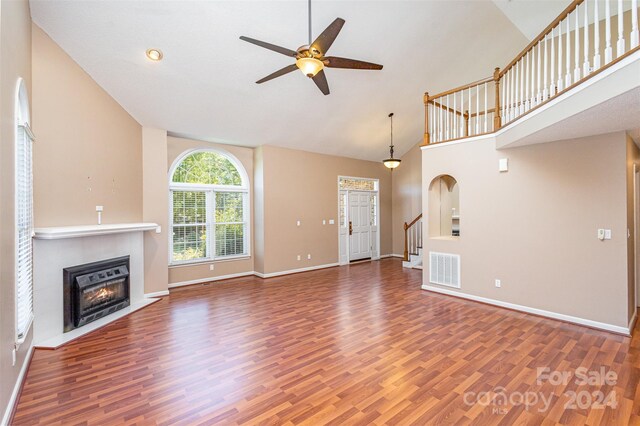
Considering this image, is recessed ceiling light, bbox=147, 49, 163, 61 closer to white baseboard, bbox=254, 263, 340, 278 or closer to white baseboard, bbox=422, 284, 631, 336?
white baseboard, bbox=254, 263, 340, 278

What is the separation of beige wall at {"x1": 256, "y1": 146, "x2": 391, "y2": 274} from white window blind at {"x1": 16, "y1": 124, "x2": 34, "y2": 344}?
3918 millimetres

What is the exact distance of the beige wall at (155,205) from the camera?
17.3 ft

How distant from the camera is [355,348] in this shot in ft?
10.6

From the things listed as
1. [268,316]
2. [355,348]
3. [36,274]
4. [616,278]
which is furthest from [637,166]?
[36,274]

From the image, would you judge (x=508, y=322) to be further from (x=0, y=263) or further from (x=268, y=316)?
(x=0, y=263)

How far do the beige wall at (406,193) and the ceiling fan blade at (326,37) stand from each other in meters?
6.53

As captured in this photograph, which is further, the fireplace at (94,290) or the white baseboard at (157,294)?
the white baseboard at (157,294)

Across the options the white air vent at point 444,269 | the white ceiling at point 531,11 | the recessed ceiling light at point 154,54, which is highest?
the white ceiling at point 531,11

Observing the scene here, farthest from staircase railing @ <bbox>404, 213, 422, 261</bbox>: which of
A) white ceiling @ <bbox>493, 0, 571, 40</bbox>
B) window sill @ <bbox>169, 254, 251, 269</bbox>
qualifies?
white ceiling @ <bbox>493, 0, 571, 40</bbox>

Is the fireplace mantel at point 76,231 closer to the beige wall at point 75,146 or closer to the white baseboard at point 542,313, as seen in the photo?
the beige wall at point 75,146

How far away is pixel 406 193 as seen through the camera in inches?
364

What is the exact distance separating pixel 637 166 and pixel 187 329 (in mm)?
6343

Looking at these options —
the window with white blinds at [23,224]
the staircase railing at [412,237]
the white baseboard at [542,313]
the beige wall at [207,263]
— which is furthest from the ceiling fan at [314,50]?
the staircase railing at [412,237]

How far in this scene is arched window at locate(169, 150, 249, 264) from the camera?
601cm
